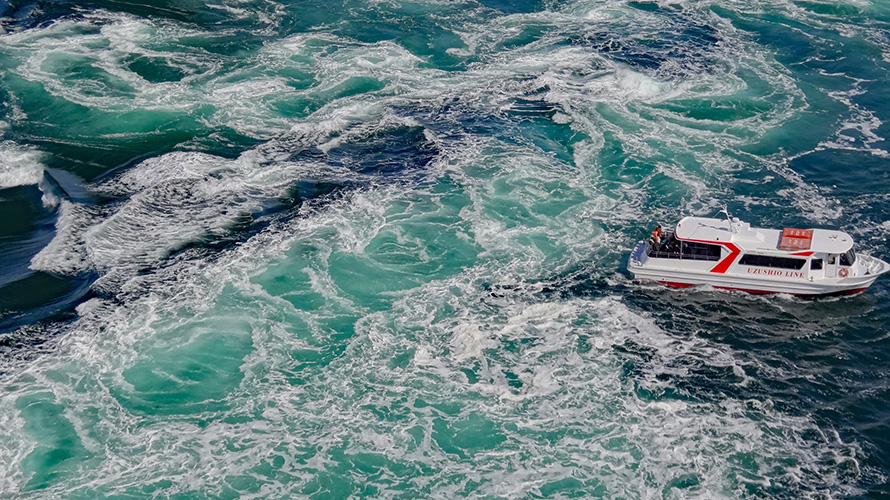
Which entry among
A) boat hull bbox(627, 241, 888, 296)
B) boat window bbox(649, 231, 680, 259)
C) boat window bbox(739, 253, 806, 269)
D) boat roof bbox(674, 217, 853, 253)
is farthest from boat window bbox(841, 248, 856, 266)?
boat window bbox(649, 231, 680, 259)

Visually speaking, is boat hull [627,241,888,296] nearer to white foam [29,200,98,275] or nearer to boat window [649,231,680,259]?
boat window [649,231,680,259]

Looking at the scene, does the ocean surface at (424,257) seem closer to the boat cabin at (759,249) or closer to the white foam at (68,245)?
the white foam at (68,245)

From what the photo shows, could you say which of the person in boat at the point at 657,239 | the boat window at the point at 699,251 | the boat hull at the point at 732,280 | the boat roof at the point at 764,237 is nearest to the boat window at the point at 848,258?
the boat roof at the point at 764,237

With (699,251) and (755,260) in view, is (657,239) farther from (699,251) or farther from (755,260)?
(755,260)

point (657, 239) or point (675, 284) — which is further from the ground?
point (657, 239)

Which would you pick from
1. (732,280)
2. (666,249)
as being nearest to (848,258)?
(732,280)

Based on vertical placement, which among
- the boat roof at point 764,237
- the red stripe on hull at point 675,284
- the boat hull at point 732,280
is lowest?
the red stripe on hull at point 675,284
